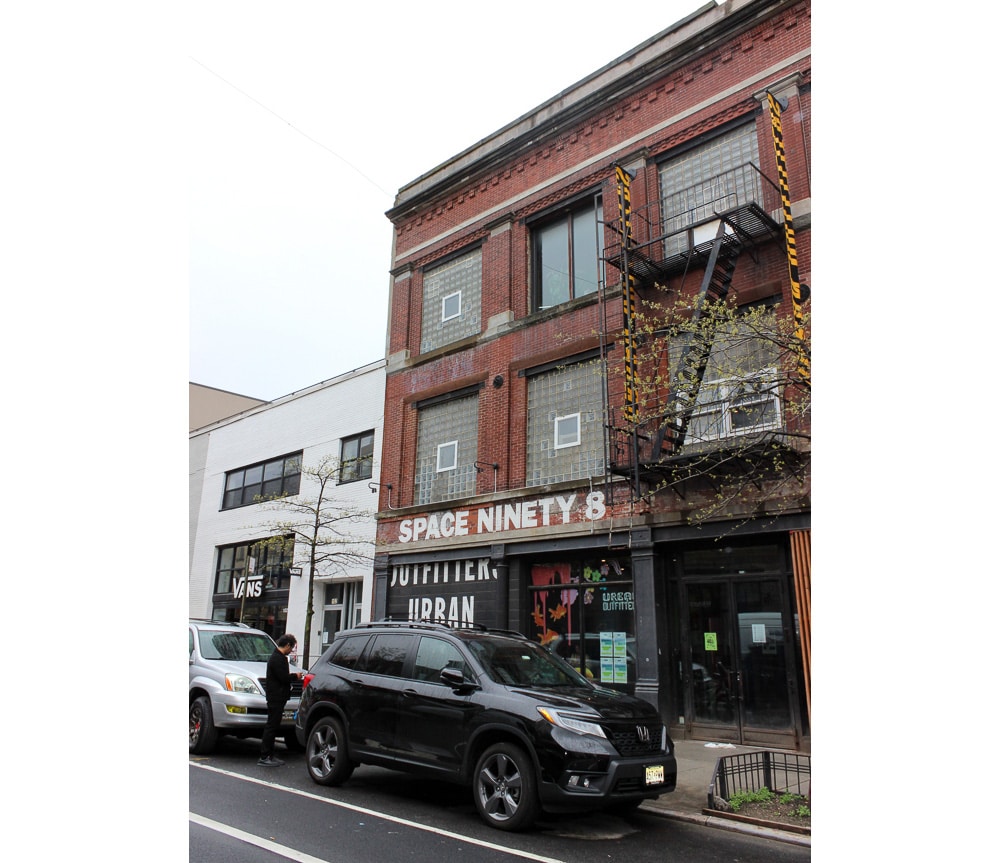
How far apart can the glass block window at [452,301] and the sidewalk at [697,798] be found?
396 inches

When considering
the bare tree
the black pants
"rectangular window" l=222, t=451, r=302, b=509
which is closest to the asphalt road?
the black pants

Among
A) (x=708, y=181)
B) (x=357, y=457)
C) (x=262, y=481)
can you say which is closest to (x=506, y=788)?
(x=708, y=181)

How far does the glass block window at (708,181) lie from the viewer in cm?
1359

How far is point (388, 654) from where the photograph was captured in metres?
9.05

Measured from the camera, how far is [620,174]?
14320 mm

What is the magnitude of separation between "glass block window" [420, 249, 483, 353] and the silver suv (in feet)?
28.8

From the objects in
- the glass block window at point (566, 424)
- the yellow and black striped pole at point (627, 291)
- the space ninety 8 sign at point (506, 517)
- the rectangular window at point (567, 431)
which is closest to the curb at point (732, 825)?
the yellow and black striped pole at point (627, 291)

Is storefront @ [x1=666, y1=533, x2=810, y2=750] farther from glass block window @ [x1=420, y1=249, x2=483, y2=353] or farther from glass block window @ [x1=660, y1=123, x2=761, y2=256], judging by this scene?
glass block window @ [x1=420, y1=249, x2=483, y2=353]

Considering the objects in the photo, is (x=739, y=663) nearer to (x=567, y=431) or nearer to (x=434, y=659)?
(x=567, y=431)

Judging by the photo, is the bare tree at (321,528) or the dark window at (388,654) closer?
the dark window at (388,654)

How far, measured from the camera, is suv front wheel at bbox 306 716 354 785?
8.80 meters

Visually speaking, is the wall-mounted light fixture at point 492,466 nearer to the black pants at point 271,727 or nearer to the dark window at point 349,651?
the dark window at point 349,651

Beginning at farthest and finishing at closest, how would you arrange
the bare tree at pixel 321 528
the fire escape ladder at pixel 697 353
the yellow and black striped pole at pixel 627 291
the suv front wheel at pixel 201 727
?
the bare tree at pixel 321 528 → the yellow and black striped pole at pixel 627 291 → the fire escape ladder at pixel 697 353 → the suv front wheel at pixel 201 727

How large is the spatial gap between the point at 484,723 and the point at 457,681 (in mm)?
519
